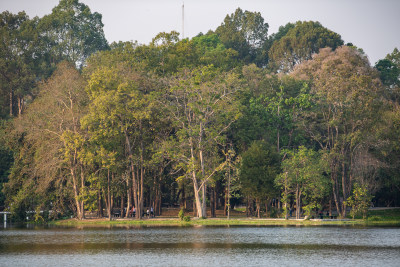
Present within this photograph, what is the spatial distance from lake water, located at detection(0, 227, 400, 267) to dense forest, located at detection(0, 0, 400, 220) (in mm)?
14806

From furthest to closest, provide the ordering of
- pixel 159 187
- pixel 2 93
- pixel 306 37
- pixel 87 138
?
pixel 306 37
pixel 2 93
pixel 159 187
pixel 87 138

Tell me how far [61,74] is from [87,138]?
12586 mm

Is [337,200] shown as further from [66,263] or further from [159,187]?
[66,263]

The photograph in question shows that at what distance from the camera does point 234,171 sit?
76.7 m

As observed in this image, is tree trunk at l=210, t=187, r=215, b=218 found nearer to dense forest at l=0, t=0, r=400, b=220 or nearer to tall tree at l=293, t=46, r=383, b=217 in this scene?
dense forest at l=0, t=0, r=400, b=220

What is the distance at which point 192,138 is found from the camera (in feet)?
242

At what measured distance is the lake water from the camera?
36469 mm

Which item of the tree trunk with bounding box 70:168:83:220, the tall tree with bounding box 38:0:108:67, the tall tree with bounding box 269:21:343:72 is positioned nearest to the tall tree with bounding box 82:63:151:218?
the tree trunk with bounding box 70:168:83:220

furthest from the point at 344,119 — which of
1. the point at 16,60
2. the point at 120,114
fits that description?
the point at 16,60

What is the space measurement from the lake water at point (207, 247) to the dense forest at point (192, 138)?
14806mm

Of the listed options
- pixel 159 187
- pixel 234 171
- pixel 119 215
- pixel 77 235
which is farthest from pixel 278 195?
pixel 77 235

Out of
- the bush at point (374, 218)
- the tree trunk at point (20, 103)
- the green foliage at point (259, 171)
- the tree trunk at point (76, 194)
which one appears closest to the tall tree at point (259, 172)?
the green foliage at point (259, 171)

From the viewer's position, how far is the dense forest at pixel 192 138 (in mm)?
72625

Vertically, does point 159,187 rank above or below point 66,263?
above
